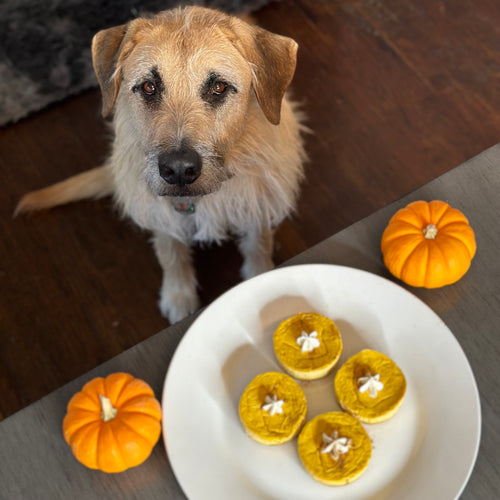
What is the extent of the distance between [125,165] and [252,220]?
385mm

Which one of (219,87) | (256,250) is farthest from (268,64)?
(256,250)

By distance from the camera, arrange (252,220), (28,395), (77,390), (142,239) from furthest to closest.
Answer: (142,239)
(28,395)
(252,220)
(77,390)

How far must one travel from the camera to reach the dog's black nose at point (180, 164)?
3.91 ft

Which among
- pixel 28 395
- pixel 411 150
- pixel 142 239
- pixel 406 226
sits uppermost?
pixel 406 226

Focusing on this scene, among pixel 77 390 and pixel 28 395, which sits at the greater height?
pixel 77 390

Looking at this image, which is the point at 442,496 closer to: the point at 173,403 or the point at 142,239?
the point at 173,403

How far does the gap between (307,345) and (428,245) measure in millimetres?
312

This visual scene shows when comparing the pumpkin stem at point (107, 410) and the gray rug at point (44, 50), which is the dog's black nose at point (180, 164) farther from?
the gray rug at point (44, 50)

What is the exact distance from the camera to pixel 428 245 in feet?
3.71

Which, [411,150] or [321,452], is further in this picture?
[411,150]

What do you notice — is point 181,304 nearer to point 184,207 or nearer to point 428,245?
point 184,207

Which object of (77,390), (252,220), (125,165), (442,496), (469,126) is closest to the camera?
(442,496)

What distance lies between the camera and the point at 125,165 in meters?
1.47

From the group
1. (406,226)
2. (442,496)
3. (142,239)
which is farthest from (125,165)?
(442,496)
